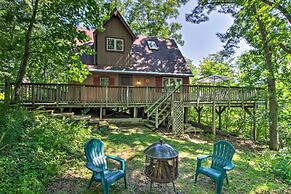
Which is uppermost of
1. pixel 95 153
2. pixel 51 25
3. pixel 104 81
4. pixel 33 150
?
pixel 51 25

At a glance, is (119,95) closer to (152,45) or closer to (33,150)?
(33,150)

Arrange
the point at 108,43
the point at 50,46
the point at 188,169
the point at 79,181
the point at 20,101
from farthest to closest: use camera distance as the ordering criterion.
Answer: the point at 108,43, the point at 20,101, the point at 50,46, the point at 188,169, the point at 79,181

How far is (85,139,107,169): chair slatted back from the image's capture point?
4643mm

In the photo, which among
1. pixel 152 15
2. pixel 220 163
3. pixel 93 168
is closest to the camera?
pixel 93 168

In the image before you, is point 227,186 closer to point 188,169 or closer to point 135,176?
point 188,169

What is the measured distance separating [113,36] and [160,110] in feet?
21.0

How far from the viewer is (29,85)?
32.7 ft

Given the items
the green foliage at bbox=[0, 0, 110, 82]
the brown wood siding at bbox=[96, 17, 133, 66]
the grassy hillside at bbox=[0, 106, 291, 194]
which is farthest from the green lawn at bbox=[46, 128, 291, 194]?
the brown wood siding at bbox=[96, 17, 133, 66]

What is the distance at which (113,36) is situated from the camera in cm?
1470

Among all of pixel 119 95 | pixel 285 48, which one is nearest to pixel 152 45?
pixel 119 95

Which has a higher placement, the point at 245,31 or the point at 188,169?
the point at 245,31

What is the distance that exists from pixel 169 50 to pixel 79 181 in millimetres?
14883

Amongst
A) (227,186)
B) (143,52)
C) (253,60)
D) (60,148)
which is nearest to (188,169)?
(227,186)

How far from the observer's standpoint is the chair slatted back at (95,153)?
15.2 ft
